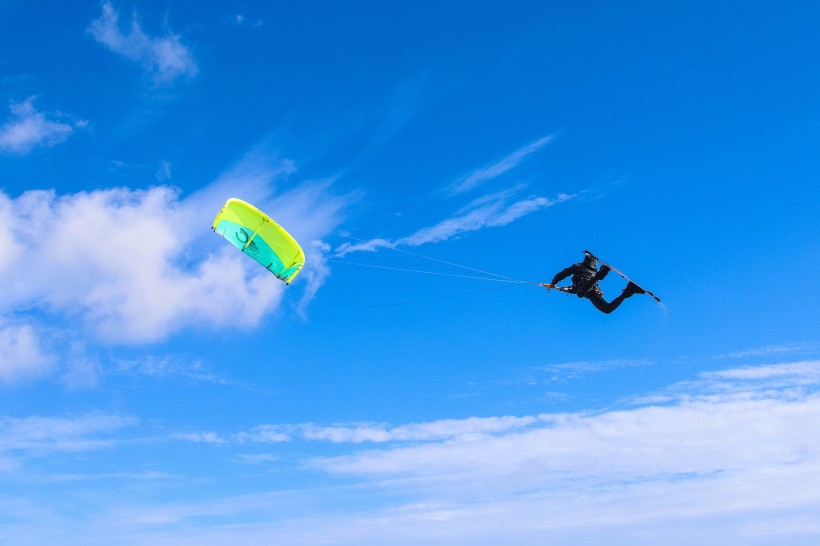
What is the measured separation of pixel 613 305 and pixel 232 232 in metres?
15.1

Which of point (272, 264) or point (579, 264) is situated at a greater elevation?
point (272, 264)

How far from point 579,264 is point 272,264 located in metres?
12.3

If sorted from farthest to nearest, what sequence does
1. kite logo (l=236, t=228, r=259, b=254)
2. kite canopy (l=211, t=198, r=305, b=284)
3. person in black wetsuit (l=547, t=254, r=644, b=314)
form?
kite logo (l=236, t=228, r=259, b=254) < kite canopy (l=211, t=198, r=305, b=284) < person in black wetsuit (l=547, t=254, r=644, b=314)

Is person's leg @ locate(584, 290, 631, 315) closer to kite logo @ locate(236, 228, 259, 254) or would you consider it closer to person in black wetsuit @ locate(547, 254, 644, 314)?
person in black wetsuit @ locate(547, 254, 644, 314)

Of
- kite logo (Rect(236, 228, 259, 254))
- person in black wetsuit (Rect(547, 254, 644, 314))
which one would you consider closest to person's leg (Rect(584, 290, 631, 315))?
person in black wetsuit (Rect(547, 254, 644, 314))

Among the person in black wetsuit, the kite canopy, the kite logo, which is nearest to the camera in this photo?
the person in black wetsuit

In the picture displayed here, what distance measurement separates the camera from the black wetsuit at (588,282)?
2430 cm

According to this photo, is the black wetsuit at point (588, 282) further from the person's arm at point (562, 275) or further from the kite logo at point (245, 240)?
the kite logo at point (245, 240)

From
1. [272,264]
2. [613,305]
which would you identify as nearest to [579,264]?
[613,305]

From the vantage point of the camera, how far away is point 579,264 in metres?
24.5

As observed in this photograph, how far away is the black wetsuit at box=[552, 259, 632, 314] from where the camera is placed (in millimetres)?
24297

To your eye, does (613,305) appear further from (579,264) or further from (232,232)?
(232,232)

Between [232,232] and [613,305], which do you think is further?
[232,232]

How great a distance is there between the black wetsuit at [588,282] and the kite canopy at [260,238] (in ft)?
34.9
